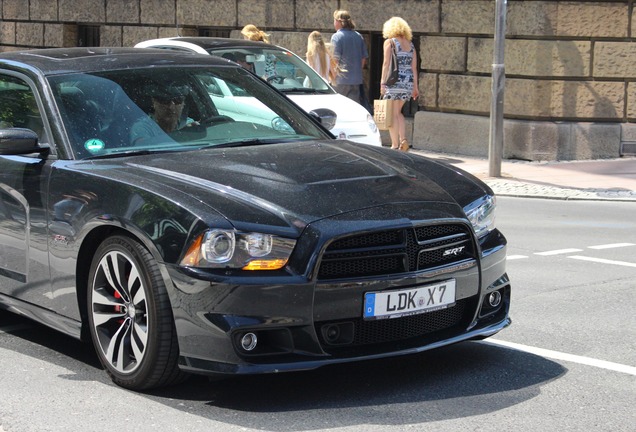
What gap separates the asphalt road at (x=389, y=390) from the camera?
5219 mm

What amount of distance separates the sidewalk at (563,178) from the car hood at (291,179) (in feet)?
26.0

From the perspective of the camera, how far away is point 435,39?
1823 cm

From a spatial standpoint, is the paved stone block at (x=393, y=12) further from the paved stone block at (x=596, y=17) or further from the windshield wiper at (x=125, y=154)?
the windshield wiper at (x=125, y=154)

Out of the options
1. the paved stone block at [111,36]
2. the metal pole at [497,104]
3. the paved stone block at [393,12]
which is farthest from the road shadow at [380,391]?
the paved stone block at [111,36]

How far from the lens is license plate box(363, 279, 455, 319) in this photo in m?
5.42

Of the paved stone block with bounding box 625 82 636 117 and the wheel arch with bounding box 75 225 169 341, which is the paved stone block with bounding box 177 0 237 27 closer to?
the paved stone block with bounding box 625 82 636 117

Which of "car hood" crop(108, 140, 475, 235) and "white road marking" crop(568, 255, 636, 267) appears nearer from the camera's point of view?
"car hood" crop(108, 140, 475, 235)

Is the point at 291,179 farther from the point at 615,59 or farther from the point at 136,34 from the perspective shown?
the point at 136,34

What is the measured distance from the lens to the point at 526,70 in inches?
669

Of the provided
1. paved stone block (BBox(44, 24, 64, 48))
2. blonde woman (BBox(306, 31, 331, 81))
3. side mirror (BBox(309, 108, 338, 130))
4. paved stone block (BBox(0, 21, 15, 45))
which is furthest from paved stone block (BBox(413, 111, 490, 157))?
paved stone block (BBox(0, 21, 15, 45))

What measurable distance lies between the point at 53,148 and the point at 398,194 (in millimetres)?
1791

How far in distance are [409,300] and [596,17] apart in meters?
12.0

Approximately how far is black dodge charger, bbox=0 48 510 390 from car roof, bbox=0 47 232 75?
3cm

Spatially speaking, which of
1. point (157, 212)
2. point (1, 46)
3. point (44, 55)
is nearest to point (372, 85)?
point (1, 46)
